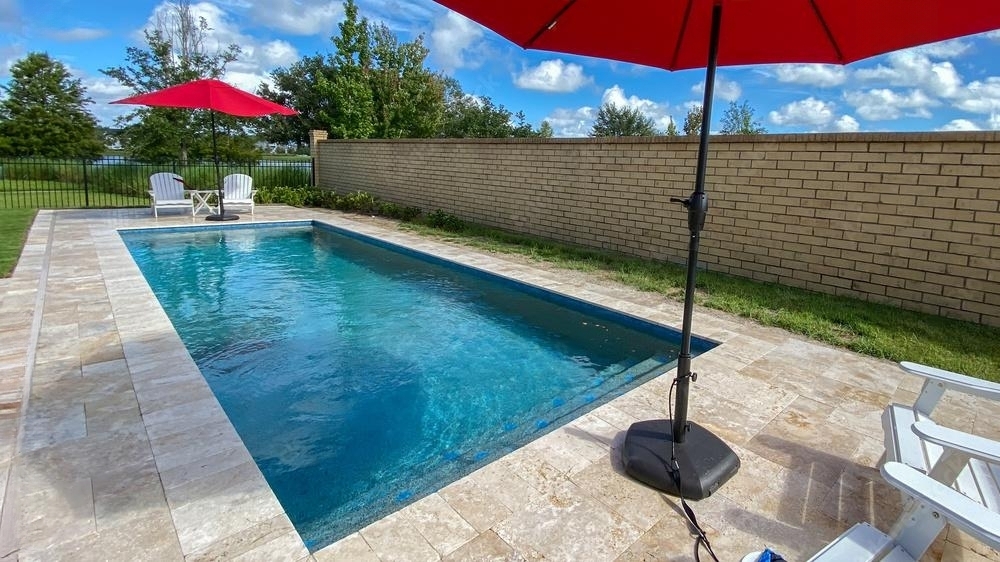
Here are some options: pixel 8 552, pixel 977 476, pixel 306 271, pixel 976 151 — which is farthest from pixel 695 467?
pixel 306 271

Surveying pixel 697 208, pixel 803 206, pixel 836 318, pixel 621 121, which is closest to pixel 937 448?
pixel 697 208

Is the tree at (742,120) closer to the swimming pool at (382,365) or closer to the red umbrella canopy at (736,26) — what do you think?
the swimming pool at (382,365)

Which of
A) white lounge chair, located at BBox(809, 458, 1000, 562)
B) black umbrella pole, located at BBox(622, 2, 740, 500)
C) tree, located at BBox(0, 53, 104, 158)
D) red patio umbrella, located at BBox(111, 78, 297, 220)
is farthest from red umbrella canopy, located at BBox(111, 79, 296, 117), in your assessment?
tree, located at BBox(0, 53, 104, 158)

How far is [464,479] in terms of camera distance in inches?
93.9

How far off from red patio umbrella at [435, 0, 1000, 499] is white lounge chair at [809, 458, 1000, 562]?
70 cm

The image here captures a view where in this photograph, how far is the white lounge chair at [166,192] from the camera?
10.5 metres

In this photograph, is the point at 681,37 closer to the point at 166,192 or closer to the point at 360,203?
the point at 360,203

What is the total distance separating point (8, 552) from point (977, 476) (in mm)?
3344

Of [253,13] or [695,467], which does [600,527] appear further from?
[253,13]

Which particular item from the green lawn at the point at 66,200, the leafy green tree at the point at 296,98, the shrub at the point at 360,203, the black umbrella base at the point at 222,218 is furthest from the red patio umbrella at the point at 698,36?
the leafy green tree at the point at 296,98

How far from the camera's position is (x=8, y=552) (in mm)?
1850

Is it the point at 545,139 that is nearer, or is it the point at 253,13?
the point at 545,139

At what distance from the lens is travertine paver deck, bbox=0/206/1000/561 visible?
1.95 m

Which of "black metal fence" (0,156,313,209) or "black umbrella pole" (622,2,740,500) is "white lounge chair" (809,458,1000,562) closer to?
"black umbrella pole" (622,2,740,500)
